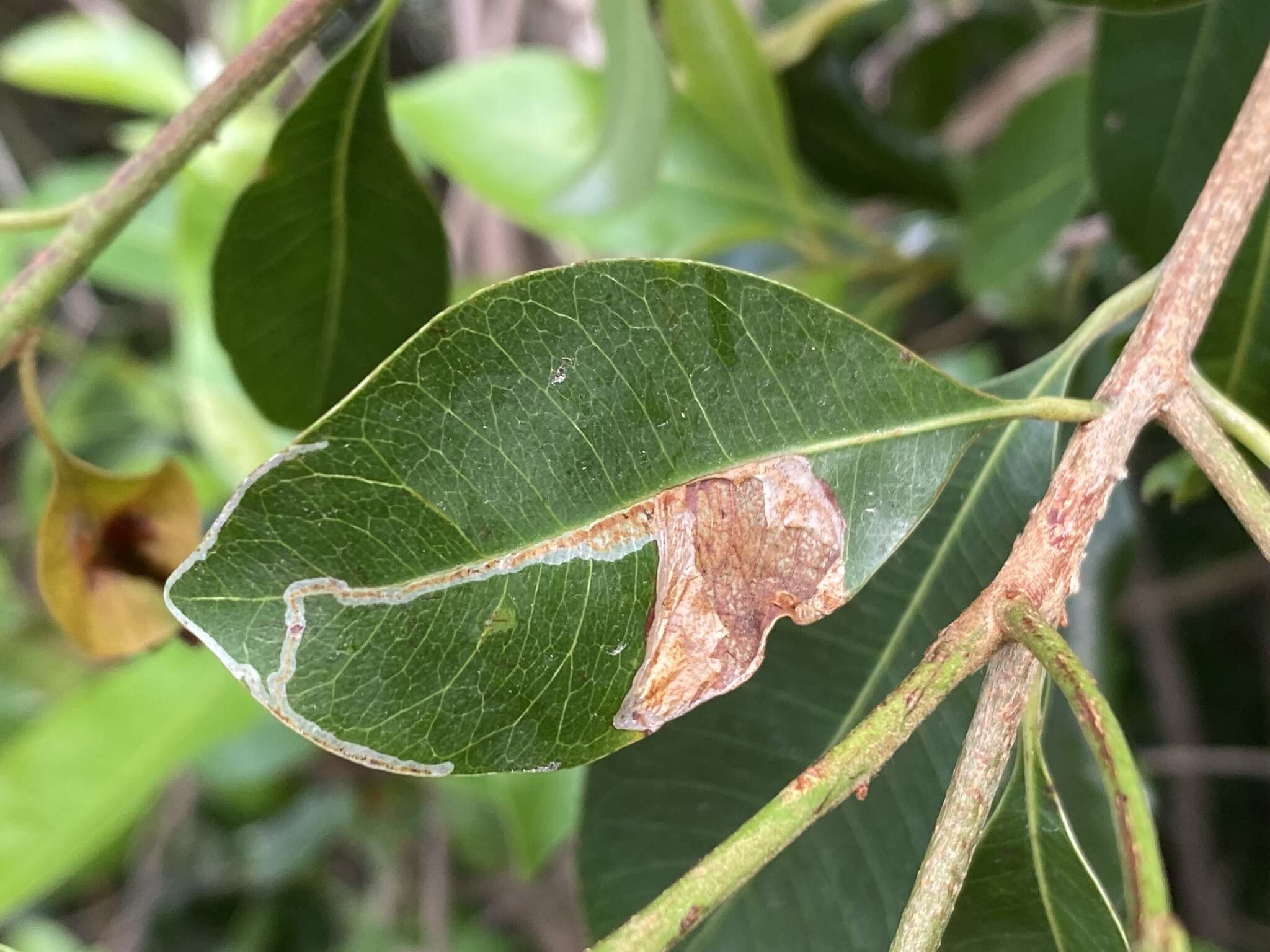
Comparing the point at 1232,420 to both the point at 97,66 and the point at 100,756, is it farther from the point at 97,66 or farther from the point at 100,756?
the point at 97,66

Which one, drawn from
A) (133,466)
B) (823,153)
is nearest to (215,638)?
(823,153)

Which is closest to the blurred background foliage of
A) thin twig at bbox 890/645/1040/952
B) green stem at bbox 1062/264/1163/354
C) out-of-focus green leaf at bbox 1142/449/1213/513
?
out-of-focus green leaf at bbox 1142/449/1213/513

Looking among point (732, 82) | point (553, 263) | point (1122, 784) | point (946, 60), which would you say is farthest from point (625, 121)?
point (553, 263)

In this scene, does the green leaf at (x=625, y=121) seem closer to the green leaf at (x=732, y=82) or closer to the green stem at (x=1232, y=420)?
the green leaf at (x=732, y=82)

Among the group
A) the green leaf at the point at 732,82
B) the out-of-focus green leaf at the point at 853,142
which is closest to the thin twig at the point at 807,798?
the green leaf at the point at 732,82

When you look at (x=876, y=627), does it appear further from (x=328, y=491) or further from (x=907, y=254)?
(x=907, y=254)
